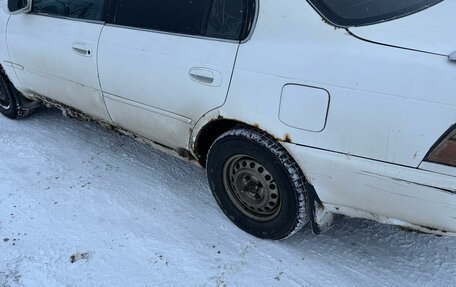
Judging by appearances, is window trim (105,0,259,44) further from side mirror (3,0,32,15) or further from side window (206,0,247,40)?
side mirror (3,0,32,15)

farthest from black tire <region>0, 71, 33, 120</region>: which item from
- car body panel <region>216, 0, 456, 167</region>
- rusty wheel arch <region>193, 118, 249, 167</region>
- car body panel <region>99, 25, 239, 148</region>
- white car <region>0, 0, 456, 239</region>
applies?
car body panel <region>216, 0, 456, 167</region>

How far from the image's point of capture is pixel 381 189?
2064mm

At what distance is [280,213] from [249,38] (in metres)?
0.98

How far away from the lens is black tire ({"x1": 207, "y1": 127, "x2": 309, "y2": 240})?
2359mm

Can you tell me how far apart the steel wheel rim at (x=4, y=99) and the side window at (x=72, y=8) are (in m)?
1.08

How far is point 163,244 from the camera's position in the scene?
2.73 meters

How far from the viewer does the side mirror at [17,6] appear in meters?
3.48

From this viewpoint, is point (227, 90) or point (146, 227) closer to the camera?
point (227, 90)

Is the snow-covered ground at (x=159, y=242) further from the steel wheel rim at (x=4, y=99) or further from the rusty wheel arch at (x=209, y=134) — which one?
the steel wheel rim at (x=4, y=99)

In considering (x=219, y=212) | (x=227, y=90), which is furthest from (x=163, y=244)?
(x=227, y=90)

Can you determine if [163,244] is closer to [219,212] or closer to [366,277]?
[219,212]

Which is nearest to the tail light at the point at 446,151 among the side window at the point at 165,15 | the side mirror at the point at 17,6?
the side window at the point at 165,15

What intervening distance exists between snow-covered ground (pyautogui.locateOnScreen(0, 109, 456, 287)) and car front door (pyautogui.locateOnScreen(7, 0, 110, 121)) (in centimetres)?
59

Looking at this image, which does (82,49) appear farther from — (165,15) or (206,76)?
(206,76)
